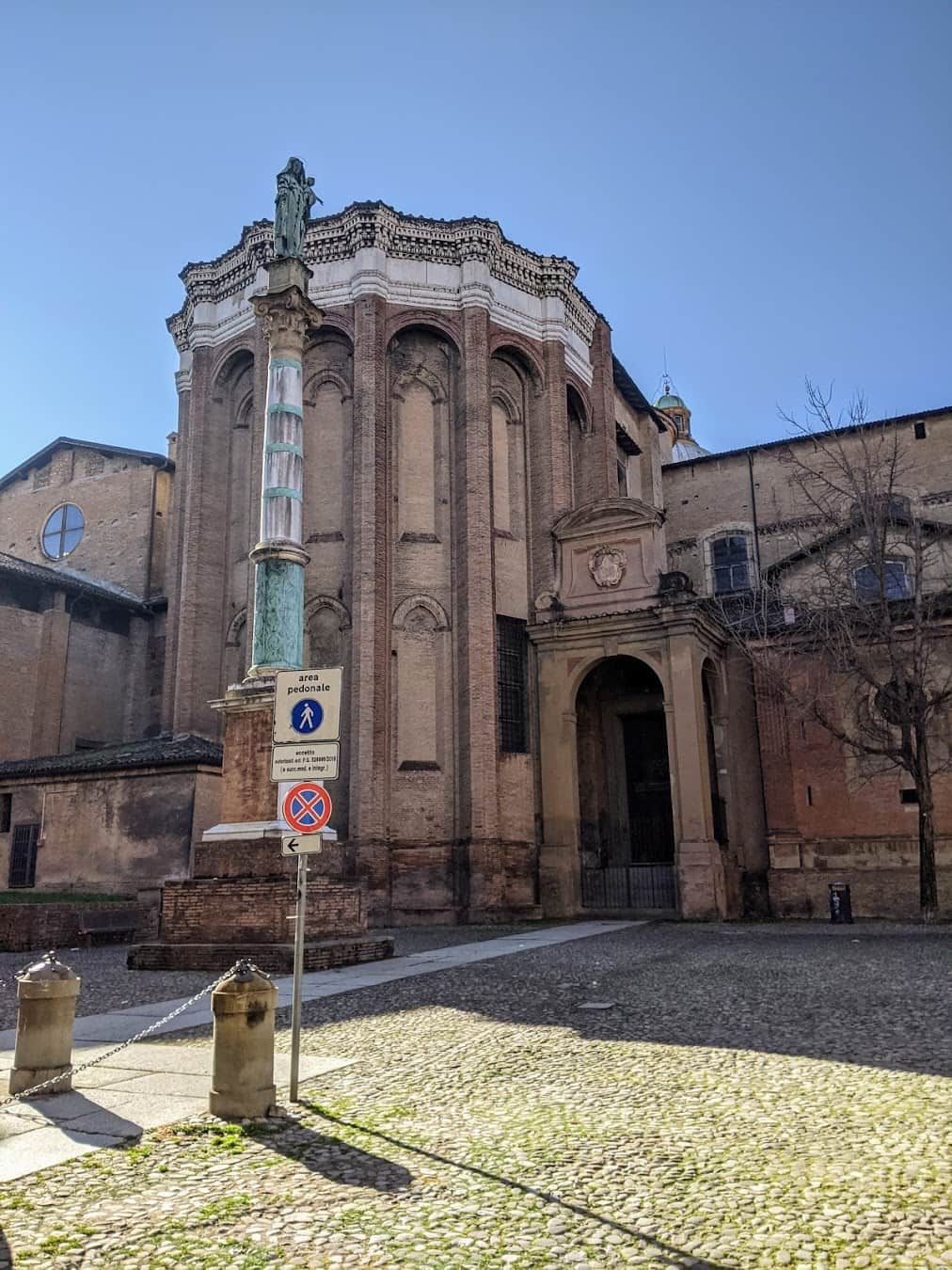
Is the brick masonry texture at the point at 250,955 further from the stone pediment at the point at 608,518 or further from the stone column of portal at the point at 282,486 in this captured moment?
the stone pediment at the point at 608,518

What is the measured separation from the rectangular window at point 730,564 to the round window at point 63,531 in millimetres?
21423

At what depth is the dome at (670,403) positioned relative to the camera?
56.8 meters

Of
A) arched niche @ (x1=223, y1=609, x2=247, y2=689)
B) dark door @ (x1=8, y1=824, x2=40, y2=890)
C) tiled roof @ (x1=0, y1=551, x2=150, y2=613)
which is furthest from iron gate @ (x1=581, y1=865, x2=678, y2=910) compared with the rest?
tiled roof @ (x1=0, y1=551, x2=150, y2=613)

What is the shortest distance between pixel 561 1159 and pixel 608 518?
2090 cm

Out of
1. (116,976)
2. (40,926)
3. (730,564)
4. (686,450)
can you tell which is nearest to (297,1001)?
(116,976)

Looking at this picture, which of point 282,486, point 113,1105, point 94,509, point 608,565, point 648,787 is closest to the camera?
point 113,1105

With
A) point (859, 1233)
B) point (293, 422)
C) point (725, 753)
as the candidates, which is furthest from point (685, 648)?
point (859, 1233)

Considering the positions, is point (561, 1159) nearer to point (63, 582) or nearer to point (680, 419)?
point (63, 582)

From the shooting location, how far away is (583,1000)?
9.46m

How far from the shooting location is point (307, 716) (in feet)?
23.2

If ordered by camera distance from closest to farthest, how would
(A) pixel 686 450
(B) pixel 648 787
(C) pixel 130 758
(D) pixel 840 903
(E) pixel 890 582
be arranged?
1. (D) pixel 840 903
2. (C) pixel 130 758
3. (B) pixel 648 787
4. (E) pixel 890 582
5. (A) pixel 686 450

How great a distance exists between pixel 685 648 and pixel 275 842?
1191cm

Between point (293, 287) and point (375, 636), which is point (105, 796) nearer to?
point (375, 636)

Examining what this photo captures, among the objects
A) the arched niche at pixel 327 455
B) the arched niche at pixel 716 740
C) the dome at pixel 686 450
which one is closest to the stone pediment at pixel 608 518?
the arched niche at pixel 716 740
